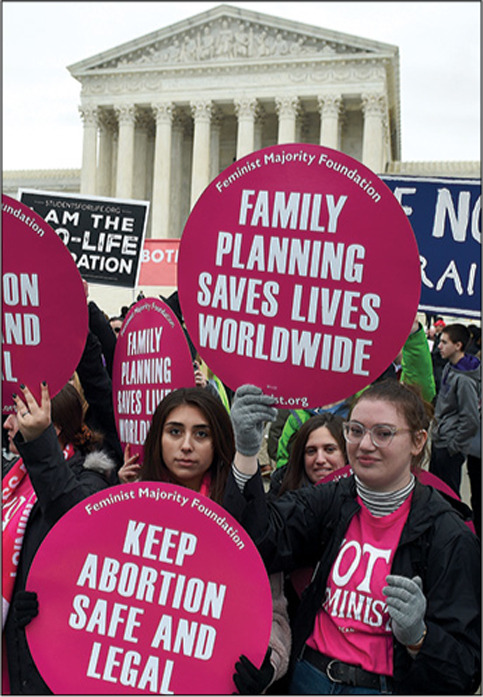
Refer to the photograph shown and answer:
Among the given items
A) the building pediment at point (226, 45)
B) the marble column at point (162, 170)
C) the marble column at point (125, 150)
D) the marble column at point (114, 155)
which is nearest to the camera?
the building pediment at point (226, 45)

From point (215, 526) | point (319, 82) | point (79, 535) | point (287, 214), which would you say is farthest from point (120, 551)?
point (319, 82)

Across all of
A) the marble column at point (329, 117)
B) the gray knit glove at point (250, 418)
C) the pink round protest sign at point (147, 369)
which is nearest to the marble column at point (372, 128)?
the marble column at point (329, 117)

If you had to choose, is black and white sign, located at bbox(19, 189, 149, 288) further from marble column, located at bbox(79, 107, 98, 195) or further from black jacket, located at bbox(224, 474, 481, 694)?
marble column, located at bbox(79, 107, 98, 195)

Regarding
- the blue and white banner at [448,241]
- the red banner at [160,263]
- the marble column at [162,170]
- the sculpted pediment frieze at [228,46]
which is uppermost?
the sculpted pediment frieze at [228,46]

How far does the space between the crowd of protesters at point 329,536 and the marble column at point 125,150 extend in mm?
38650

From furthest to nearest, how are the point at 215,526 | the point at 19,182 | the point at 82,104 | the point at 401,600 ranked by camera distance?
the point at 19,182, the point at 82,104, the point at 215,526, the point at 401,600

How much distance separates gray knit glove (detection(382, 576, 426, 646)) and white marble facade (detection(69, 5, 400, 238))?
121 feet

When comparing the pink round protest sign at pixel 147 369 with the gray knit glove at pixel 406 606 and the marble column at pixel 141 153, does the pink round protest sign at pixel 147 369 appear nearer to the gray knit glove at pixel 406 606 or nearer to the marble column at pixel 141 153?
the gray knit glove at pixel 406 606

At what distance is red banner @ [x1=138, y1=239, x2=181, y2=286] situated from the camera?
13.9 metres

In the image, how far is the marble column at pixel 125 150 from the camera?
132 feet

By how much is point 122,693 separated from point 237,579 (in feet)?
1.47

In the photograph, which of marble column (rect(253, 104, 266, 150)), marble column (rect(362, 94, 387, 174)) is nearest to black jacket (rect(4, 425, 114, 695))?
marble column (rect(362, 94, 387, 174))

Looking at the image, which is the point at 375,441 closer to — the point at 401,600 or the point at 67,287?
the point at 401,600

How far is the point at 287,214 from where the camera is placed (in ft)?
8.08
